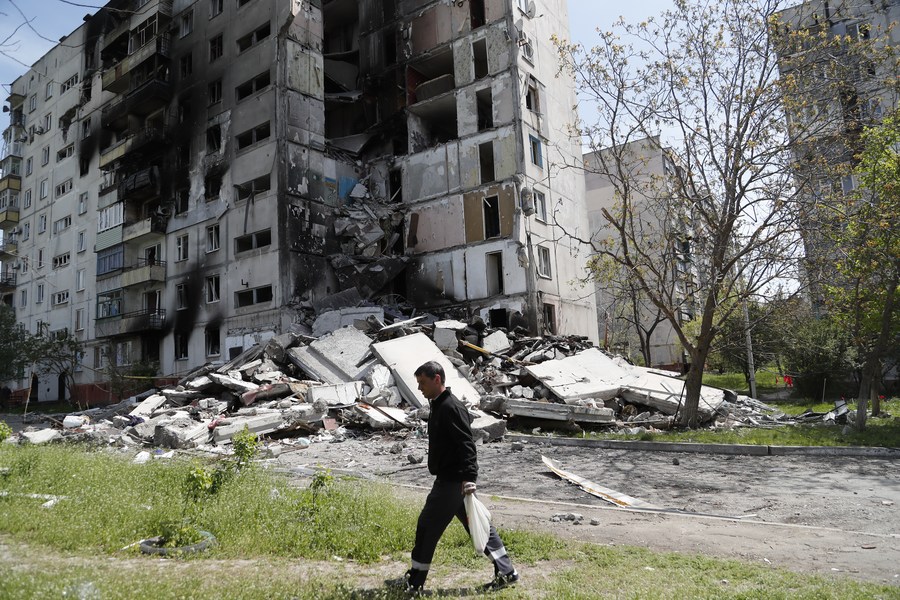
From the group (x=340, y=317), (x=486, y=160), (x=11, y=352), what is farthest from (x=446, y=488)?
(x=11, y=352)

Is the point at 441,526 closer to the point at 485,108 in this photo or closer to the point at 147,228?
the point at 485,108

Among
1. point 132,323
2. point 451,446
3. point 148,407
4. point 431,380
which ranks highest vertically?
point 132,323

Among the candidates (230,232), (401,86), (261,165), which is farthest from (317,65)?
(230,232)

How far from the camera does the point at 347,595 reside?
3.74 meters

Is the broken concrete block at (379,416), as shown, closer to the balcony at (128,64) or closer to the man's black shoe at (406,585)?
the man's black shoe at (406,585)

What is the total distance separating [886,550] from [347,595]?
14.6 feet

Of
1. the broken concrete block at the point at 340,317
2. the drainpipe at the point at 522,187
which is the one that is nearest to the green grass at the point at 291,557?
the broken concrete block at the point at 340,317

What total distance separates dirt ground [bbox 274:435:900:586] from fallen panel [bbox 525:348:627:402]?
11.1ft

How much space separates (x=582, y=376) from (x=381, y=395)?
540 centimetres

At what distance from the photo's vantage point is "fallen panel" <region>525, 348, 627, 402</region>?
47.2 feet

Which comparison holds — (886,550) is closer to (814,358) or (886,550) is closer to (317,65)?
(814,358)

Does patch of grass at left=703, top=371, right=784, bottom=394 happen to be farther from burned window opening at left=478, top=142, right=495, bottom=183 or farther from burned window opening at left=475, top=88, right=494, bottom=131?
burned window opening at left=475, top=88, right=494, bottom=131

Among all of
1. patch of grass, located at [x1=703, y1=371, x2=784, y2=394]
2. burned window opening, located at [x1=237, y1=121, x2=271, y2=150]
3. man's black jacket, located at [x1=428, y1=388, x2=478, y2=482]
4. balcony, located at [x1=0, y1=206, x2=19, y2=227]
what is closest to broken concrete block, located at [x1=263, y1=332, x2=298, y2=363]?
burned window opening, located at [x1=237, y1=121, x2=271, y2=150]

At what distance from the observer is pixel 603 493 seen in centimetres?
736
